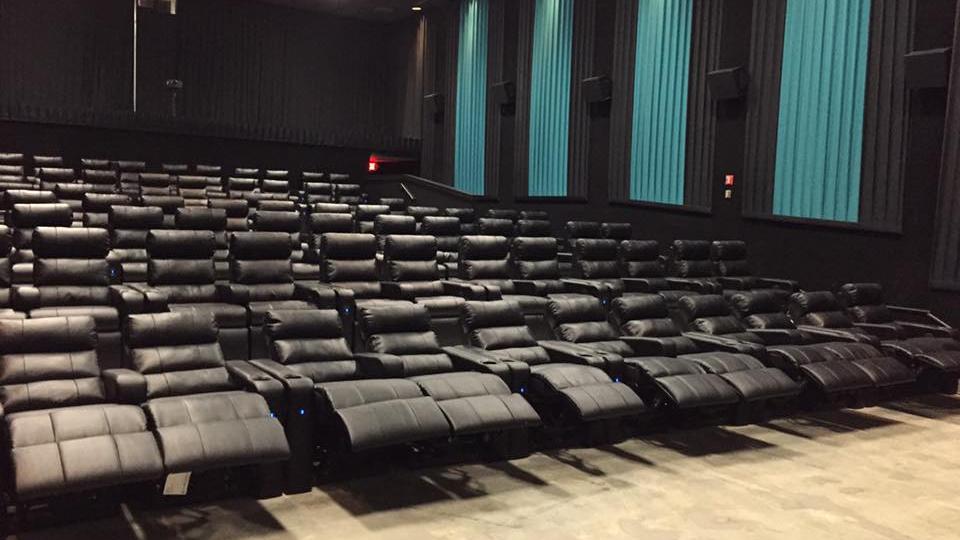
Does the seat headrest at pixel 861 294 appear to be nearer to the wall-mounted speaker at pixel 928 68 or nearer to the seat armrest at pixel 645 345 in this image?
the wall-mounted speaker at pixel 928 68

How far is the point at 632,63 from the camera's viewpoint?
1062 cm

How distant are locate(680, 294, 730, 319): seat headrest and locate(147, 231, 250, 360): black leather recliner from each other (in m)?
3.41

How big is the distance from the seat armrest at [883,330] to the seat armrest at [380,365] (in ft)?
14.5

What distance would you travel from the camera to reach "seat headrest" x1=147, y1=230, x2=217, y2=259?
212 inches

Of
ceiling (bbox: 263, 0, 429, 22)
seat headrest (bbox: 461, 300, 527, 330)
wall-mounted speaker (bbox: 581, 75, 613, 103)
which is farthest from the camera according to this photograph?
ceiling (bbox: 263, 0, 429, 22)

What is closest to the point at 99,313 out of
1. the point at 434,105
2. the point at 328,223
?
the point at 328,223

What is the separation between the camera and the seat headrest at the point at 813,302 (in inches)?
262

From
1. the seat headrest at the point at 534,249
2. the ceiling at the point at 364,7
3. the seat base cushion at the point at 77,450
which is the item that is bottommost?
the seat base cushion at the point at 77,450

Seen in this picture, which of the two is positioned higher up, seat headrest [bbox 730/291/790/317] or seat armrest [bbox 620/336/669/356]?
seat headrest [bbox 730/291/790/317]

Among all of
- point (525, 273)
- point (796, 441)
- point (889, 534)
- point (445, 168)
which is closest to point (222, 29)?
point (445, 168)

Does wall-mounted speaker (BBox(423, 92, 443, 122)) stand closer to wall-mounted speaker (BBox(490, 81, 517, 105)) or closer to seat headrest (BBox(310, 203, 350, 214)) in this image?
wall-mounted speaker (BBox(490, 81, 517, 105))

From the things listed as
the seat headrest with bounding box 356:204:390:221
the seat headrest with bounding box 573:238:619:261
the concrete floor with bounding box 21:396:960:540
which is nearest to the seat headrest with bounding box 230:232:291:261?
the concrete floor with bounding box 21:396:960:540

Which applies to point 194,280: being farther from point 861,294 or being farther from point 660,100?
point 660,100

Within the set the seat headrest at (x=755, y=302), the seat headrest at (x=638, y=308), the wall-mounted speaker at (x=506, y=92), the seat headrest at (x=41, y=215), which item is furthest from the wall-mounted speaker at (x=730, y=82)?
the seat headrest at (x=41, y=215)
